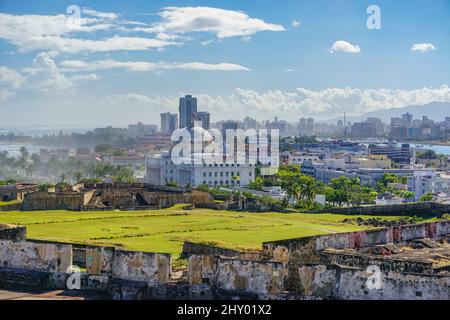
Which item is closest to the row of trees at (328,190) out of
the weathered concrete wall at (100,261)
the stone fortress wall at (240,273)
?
the stone fortress wall at (240,273)

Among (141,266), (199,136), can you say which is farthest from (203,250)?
(199,136)

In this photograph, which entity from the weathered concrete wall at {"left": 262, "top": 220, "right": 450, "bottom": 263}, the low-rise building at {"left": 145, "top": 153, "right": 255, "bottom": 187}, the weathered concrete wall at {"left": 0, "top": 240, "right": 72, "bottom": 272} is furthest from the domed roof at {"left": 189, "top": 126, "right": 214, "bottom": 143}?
the weathered concrete wall at {"left": 0, "top": 240, "right": 72, "bottom": 272}

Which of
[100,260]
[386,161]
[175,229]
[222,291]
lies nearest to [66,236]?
[175,229]

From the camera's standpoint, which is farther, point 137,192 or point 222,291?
point 137,192

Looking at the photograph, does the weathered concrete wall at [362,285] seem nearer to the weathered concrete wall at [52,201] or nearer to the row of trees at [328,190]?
the weathered concrete wall at [52,201]

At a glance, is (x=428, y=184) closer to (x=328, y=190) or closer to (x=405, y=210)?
(x=328, y=190)
